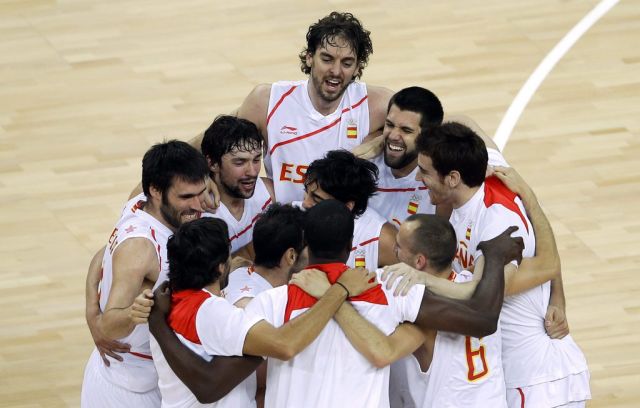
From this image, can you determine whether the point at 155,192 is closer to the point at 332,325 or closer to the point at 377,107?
the point at 332,325

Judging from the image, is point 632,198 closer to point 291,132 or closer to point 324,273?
point 291,132

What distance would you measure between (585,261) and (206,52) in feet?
15.1

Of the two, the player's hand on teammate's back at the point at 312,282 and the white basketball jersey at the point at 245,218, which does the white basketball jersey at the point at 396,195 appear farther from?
the player's hand on teammate's back at the point at 312,282

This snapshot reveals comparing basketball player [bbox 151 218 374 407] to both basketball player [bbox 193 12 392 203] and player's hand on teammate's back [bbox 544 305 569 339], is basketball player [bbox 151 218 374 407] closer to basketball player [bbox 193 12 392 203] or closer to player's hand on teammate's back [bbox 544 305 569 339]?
player's hand on teammate's back [bbox 544 305 569 339]

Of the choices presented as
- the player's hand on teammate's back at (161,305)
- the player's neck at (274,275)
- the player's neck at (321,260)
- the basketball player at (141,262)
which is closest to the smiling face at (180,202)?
the basketball player at (141,262)

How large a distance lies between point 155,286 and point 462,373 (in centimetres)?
152

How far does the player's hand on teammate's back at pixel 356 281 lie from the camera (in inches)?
234

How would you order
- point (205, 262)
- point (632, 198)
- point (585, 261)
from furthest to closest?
1. point (632, 198)
2. point (585, 261)
3. point (205, 262)

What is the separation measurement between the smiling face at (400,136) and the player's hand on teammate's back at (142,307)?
2.02m

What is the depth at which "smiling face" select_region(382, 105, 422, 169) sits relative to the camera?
24.6 feet

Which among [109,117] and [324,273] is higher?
[324,273]

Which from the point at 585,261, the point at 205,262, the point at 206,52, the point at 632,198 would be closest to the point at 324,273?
the point at 205,262

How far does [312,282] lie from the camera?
5957 millimetres

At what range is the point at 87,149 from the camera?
11625mm
